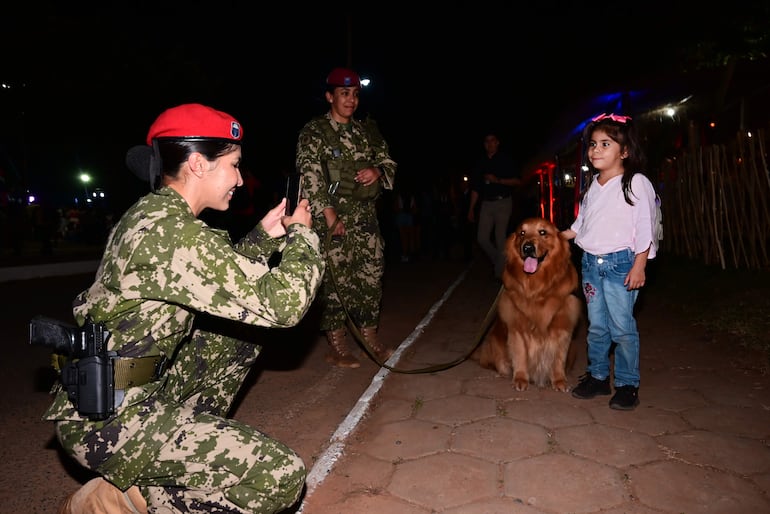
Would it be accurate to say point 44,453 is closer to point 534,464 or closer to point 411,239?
point 534,464

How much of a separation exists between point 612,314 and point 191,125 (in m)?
2.95

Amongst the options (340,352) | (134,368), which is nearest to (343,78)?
(340,352)

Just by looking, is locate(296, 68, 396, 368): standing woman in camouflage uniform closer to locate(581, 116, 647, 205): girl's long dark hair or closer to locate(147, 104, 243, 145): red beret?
locate(581, 116, 647, 205): girl's long dark hair

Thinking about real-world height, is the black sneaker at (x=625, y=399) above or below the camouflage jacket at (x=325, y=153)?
below

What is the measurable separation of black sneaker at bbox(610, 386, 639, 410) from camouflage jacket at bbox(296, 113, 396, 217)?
2.52 meters

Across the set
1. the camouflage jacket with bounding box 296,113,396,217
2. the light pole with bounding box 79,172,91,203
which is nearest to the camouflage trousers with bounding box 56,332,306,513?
the camouflage jacket with bounding box 296,113,396,217

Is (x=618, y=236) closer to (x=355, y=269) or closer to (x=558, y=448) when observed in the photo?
(x=558, y=448)

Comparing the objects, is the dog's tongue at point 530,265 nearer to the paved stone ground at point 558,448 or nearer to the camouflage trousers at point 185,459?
the paved stone ground at point 558,448

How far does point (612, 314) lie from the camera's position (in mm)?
3703

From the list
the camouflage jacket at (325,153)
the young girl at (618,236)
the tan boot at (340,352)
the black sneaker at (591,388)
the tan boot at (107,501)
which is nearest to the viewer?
the tan boot at (107,501)

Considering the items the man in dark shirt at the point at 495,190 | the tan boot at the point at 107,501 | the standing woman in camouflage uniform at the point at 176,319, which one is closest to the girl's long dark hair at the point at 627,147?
the standing woman in camouflage uniform at the point at 176,319

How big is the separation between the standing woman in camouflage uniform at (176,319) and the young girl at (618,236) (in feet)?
7.64

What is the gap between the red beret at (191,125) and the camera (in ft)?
6.34

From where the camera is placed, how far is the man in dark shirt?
28.2 ft
